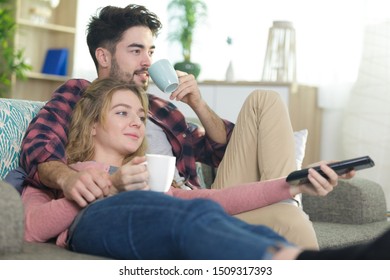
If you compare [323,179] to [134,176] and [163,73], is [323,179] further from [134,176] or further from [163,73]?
[163,73]

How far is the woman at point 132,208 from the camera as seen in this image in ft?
4.75

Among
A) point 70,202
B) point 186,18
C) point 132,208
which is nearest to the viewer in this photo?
point 132,208

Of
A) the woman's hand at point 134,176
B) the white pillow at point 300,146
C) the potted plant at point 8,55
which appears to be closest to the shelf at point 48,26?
the potted plant at point 8,55

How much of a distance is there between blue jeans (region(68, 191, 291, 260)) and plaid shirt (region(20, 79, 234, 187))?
449mm

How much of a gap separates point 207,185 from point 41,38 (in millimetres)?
3969

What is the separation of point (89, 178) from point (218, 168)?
95 centimetres

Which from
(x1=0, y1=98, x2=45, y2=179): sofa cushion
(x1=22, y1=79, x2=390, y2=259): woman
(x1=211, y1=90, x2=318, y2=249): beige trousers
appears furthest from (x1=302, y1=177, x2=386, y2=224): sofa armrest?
(x1=0, y1=98, x2=45, y2=179): sofa cushion

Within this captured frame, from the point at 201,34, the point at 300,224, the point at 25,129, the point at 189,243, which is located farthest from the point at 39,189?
the point at 201,34

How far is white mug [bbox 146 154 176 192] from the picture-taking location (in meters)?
1.84

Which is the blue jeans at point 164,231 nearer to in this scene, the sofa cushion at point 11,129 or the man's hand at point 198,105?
the sofa cushion at point 11,129

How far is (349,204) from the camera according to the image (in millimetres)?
3066

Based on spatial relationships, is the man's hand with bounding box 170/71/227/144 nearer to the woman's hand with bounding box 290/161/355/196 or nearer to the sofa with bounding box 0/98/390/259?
the sofa with bounding box 0/98/390/259

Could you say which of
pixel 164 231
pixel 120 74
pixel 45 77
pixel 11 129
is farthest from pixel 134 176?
pixel 45 77

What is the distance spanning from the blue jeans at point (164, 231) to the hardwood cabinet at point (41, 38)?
4.63m
